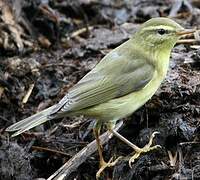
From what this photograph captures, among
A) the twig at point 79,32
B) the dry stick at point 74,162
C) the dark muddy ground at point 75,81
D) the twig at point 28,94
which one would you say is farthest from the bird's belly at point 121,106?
the twig at point 79,32

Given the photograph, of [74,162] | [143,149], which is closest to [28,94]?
[74,162]

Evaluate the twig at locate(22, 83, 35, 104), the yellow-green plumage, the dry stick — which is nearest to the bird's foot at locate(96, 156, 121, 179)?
the dry stick

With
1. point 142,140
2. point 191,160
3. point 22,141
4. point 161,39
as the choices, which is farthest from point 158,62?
point 22,141

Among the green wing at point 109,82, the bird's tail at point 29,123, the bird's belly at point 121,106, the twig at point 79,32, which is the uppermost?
the green wing at point 109,82

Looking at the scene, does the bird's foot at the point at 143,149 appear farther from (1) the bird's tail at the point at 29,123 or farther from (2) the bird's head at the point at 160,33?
(2) the bird's head at the point at 160,33

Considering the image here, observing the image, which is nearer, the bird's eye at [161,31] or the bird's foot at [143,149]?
the bird's foot at [143,149]

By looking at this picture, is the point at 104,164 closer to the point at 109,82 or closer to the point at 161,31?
the point at 109,82
